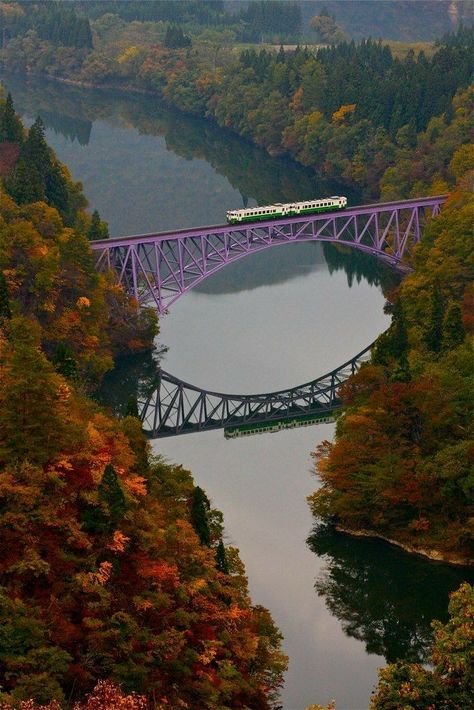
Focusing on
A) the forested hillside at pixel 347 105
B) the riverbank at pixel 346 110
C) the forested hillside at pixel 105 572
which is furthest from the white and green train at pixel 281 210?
the forested hillside at pixel 105 572

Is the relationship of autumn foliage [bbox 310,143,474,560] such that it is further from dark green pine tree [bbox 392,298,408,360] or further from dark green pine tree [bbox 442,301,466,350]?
dark green pine tree [bbox 392,298,408,360]

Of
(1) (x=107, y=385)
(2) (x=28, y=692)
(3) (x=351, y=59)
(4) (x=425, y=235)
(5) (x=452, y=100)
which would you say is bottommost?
(2) (x=28, y=692)

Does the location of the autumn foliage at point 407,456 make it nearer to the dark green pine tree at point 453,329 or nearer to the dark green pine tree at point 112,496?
the dark green pine tree at point 453,329

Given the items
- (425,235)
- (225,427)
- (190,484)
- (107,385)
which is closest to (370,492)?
(190,484)

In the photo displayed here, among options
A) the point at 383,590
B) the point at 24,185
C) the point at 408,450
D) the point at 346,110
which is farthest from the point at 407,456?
the point at 346,110

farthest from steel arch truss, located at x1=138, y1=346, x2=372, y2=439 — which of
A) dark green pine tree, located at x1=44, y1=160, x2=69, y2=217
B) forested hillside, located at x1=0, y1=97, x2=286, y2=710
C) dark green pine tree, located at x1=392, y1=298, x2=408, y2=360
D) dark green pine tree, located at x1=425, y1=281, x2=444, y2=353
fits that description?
forested hillside, located at x1=0, y1=97, x2=286, y2=710

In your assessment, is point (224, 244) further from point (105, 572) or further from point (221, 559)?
point (105, 572)

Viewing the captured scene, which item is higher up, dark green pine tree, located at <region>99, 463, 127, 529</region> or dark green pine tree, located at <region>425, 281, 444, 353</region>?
dark green pine tree, located at <region>425, 281, 444, 353</region>

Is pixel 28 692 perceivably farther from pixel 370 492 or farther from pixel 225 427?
pixel 225 427
